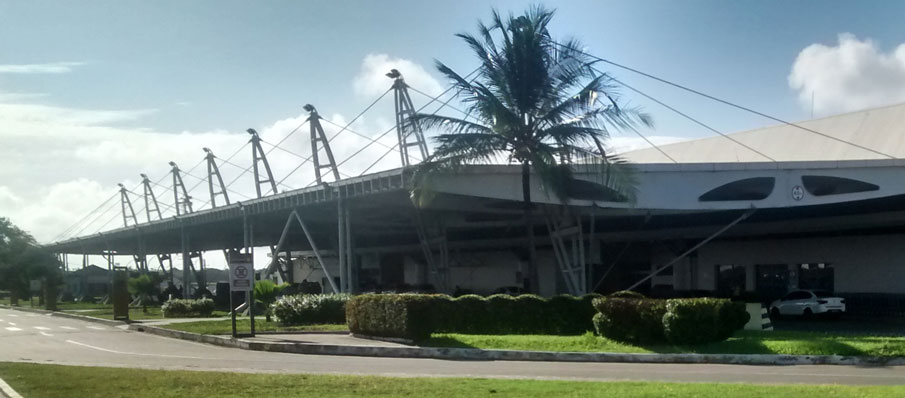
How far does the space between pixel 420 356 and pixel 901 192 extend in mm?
19302

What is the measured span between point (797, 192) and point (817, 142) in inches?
601

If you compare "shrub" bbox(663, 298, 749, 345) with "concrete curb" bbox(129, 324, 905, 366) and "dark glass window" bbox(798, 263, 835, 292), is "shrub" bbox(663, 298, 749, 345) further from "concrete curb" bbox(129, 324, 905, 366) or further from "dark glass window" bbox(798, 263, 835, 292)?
"dark glass window" bbox(798, 263, 835, 292)

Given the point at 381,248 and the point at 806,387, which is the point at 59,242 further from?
the point at 806,387

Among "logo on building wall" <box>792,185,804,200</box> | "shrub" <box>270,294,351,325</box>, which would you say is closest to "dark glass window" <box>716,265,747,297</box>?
"logo on building wall" <box>792,185,804,200</box>

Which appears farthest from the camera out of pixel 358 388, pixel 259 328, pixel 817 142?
pixel 817 142

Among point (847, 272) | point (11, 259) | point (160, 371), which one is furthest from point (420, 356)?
point (11, 259)

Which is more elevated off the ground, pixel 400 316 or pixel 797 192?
pixel 797 192

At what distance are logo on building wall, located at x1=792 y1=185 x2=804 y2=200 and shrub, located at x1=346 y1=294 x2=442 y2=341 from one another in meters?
15.2

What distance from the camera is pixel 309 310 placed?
106 feet

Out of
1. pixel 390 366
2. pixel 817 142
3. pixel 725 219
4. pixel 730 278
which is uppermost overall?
pixel 817 142

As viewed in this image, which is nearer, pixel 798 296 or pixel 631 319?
pixel 631 319

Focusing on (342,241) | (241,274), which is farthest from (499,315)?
(342,241)

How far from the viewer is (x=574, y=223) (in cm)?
3809

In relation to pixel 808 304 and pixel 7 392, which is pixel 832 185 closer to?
pixel 808 304
